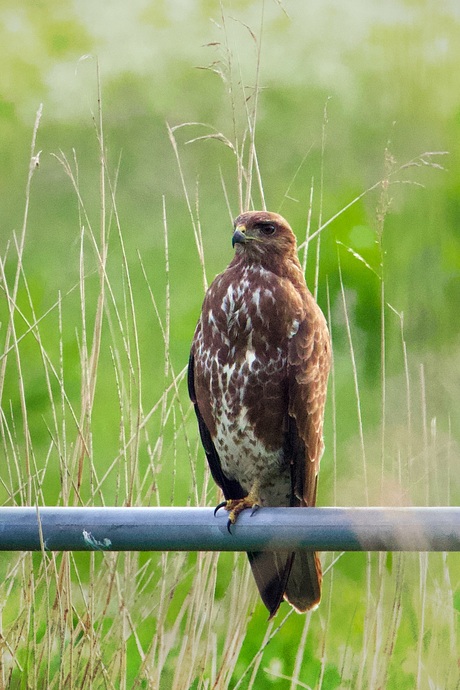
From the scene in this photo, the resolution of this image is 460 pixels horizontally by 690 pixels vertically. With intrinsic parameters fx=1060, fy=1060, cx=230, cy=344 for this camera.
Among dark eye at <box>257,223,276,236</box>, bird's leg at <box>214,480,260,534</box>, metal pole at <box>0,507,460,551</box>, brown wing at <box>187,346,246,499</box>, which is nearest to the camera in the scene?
metal pole at <box>0,507,460,551</box>

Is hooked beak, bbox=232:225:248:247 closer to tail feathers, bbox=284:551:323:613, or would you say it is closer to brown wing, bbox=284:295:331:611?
brown wing, bbox=284:295:331:611

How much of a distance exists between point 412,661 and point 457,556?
27 centimetres

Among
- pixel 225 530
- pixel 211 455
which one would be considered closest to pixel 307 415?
pixel 211 455

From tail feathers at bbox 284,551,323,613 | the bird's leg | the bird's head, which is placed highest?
the bird's head

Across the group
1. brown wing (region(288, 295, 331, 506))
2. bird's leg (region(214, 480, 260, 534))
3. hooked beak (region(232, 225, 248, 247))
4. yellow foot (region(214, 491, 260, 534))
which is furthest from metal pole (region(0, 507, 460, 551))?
hooked beak (region(232, 225, 248, 247))

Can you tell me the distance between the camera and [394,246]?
12.3ft

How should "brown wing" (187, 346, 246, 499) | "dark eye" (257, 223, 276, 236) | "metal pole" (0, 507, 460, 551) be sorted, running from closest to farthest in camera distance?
"metal pole" (0, 507, 460, 551), "dark eye" (257, 223, 276, 236), "brown wing" (187, 346, 246, 499)

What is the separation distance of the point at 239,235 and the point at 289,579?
2.24 ft

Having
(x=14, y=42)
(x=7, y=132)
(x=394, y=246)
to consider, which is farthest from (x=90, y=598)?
(x=14, y=42)

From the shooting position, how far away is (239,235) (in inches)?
80.4

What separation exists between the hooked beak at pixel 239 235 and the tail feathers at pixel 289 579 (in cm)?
61

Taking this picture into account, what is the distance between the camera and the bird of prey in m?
2.07

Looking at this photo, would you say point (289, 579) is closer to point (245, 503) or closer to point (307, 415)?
point (245, 503)

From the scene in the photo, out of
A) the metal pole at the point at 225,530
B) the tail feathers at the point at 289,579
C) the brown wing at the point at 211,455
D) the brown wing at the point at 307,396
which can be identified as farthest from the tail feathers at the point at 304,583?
the metal pole at the point at 225,530
